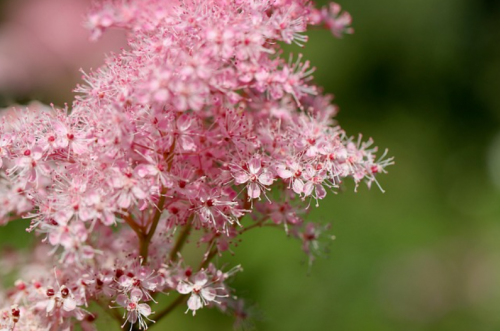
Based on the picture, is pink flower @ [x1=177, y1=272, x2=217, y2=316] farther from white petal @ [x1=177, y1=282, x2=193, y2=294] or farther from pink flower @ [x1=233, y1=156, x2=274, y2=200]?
pink flower @ [x1=233, y1=156, x2=274, y2=200]

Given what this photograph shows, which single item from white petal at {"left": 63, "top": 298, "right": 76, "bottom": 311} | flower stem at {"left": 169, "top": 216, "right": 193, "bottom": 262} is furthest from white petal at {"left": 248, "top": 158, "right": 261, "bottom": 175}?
white petal at {"left": 63, "top": 298, "right": 76, "bottom": 311}

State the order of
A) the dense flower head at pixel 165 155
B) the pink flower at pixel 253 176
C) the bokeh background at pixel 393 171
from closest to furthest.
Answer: the dense flower head at pixel 165 155
the pink flower at pixel 253 176
the bokeh background at pixel 393 171

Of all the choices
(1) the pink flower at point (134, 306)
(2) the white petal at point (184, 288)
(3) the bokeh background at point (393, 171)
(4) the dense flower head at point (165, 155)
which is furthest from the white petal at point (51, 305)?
(3) the bokeh background at point (393, 171)

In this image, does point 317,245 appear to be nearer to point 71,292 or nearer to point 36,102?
point 71,292

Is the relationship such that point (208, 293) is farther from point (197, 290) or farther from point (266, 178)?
point (266, 178)

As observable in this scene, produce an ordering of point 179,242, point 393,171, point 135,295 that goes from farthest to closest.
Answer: point 393,171 < point 179,242 < point 135,295

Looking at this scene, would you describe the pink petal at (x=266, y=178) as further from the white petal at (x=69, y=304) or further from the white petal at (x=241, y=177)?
the white petal at (x=69, y=304)

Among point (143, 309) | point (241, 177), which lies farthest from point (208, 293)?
point (241, 177)
